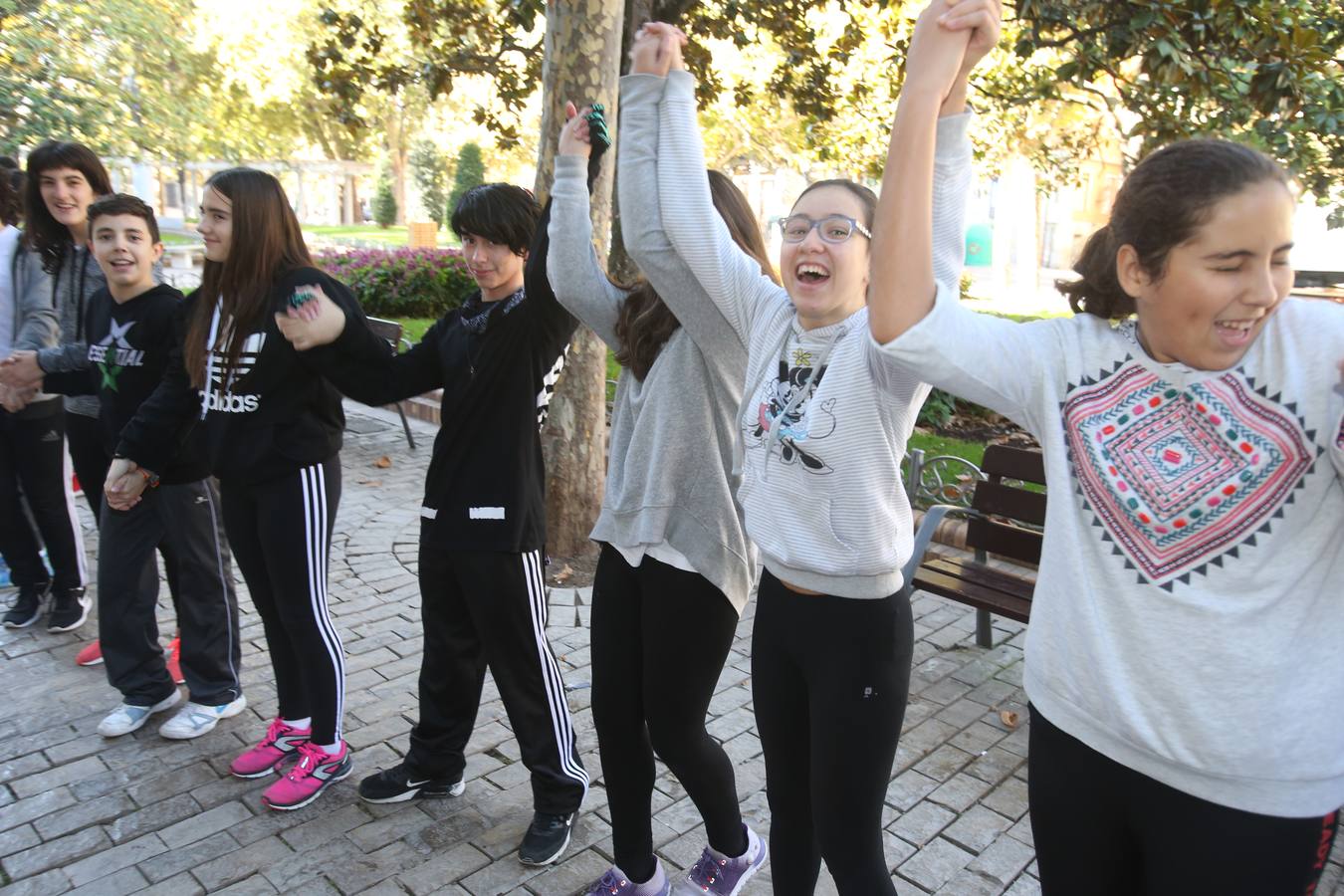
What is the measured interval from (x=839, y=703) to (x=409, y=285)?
13059 millimetres

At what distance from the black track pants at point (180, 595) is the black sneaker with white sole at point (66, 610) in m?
1.17

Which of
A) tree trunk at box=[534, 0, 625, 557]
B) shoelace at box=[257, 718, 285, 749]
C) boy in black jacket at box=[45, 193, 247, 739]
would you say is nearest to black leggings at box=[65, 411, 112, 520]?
boy in black jacket at box=[45, 193, 247, 739]

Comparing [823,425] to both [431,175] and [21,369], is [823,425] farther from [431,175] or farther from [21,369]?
[431,175]

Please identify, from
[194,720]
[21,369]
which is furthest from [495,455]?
[21,369]

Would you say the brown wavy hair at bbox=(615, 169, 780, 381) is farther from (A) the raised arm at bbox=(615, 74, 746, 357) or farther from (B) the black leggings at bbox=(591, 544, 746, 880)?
(B) the black leggings at bbox=(591, 544, 746, 880)

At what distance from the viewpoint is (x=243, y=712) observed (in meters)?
4.14

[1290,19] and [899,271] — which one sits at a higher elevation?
[1290,19]

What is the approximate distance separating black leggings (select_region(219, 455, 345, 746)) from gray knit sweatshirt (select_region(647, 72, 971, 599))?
1690mm

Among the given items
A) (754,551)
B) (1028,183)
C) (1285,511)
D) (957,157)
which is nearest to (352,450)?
(754,551)

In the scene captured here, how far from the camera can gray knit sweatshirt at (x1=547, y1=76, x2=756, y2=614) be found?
97.3 inches

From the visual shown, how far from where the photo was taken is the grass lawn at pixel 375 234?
3562 centimetres

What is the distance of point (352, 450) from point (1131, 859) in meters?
7.95

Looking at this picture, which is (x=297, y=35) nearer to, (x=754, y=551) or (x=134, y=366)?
(x=134, y=366)

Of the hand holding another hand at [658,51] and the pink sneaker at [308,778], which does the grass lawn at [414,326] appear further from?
the hand holding another hand at [658,51]
